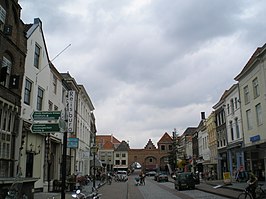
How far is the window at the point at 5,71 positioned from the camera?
18219mm

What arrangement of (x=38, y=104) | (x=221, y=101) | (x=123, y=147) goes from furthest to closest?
(x=123, y=147)
(x=221, y=101)
(x=38, y=104)

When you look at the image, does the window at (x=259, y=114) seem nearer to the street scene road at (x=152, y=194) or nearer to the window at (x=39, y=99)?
the street scene road at (x=152, y=194)

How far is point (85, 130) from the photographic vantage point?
5178cm

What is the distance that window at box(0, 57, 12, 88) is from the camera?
59.8 feet

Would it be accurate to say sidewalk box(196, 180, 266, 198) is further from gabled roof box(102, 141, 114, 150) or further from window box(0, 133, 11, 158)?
gabled roof box(102, 141, 114, 150)

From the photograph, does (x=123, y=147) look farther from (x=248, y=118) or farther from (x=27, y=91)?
(x=27, y=91)

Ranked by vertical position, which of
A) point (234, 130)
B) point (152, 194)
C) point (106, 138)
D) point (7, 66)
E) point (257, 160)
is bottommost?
point (152, 194)

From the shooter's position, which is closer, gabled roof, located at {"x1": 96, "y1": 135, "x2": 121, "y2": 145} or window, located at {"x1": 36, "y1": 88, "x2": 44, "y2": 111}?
window, located at {"x1": 36, "y1": 88, "x2": 44, "y2": 111}

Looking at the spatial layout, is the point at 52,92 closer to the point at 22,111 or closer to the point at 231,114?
the point at 22,111

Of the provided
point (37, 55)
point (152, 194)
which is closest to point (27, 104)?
point (37, 55)

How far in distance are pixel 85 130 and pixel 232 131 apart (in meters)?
21.2

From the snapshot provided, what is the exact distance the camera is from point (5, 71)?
1822cm

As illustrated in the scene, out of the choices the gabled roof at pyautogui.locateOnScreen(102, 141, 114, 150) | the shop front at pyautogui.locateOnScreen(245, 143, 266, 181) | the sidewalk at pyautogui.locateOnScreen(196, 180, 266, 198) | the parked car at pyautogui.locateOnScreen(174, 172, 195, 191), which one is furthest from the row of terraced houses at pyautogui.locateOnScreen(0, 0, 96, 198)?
the gabled roof at pyautogui.locateOnScreen(102, 141, 114, 150)

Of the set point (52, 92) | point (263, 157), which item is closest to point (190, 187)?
point (263, 157)
